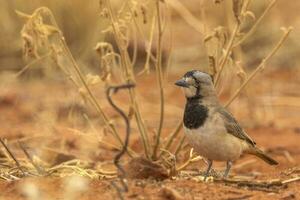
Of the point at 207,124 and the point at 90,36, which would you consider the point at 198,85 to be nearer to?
the point at 207,124

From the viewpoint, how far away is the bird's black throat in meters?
7.16

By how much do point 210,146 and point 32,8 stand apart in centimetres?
875

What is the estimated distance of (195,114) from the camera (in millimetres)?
7215

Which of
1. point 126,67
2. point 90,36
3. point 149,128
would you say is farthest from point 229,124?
point 90,36

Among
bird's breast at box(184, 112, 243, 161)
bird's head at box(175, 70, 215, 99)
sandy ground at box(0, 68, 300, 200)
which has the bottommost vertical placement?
sandy ground at box(0, 68, 300, 200)

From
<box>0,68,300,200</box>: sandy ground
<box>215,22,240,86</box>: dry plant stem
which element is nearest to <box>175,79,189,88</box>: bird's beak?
<box>215,22,240,86</box>: dry plant stem

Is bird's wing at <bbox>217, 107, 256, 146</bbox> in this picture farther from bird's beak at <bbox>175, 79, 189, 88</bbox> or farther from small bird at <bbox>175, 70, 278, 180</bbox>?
bird's beak at <bbox>175, 79, 189, 88</bbox>

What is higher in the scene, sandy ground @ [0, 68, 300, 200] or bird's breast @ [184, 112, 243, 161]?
bird's breast @ [184, 112, 243, 161]

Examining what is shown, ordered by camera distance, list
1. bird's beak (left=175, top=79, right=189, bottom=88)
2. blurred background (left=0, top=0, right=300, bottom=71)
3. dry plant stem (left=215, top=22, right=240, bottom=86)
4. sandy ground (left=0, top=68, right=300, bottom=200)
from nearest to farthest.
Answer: sandy ground (left=0, top=68, right=300, bottom=200) < bird's beak (left=175, top=79, right=189, bottom=88) < dry plant stem (left=215, top=22, right=240, bottom=86) < blurred background (left=0, top=0, right=300, bottom=71)

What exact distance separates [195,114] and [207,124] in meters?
0.13

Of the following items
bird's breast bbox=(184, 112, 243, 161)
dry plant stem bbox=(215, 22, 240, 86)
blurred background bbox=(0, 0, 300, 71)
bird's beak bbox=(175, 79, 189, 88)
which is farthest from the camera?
blurred background bbox=(0, 0, 300, 71)

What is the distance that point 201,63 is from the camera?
16.2 metres

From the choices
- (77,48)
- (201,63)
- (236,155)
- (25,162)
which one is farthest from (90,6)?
(236,155)

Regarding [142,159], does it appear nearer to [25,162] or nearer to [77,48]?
[25,162]
